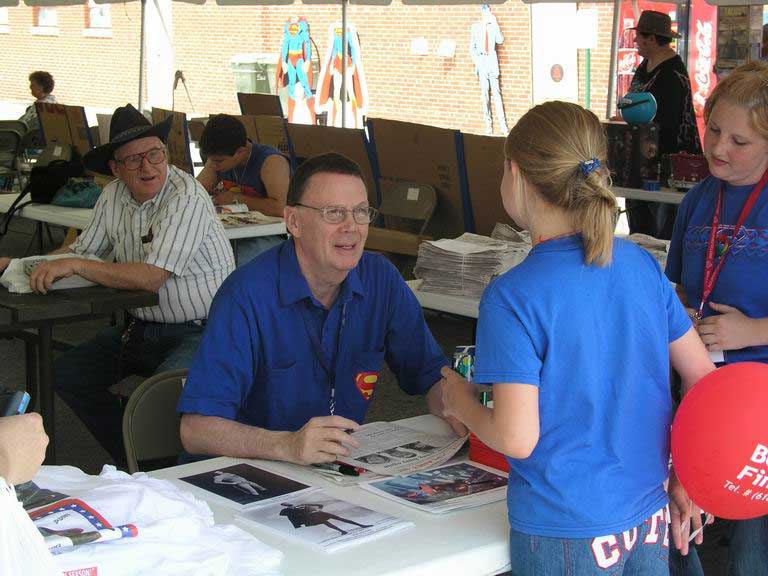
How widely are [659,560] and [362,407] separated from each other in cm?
A: 101

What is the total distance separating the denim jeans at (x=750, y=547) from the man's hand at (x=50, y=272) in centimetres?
239

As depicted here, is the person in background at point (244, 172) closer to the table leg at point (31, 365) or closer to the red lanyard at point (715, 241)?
the table leg at point (31, 365)

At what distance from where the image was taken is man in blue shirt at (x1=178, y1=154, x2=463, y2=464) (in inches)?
96.1

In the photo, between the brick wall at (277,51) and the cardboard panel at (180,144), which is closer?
the cardboard panel at (180,144)

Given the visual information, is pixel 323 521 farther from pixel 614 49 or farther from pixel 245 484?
pixel 614 49

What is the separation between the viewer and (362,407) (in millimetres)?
2656

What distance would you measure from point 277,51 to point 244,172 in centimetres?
1130

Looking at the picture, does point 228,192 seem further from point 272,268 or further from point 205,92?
point 205,92

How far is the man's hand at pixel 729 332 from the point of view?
2.38 meters

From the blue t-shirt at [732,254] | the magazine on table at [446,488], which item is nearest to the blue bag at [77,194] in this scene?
the blue t-shirt at [732,254]

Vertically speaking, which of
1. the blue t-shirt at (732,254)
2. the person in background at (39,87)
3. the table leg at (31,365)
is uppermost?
the person in background at (39,87)

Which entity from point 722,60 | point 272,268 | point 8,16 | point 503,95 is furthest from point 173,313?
point 8,16

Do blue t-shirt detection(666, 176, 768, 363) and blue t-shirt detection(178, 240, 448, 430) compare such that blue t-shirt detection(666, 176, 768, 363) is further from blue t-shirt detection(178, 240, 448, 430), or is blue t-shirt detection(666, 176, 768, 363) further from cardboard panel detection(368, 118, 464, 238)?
cardboard panel detection(368, 118, 464, 238)

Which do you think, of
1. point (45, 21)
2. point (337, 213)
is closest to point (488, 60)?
point (45, 21)
